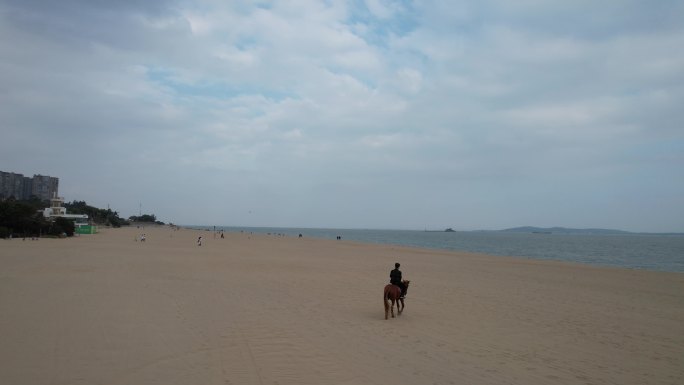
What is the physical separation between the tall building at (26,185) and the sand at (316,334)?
172673 mm

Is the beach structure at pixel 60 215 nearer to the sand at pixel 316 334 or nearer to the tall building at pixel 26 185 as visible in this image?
the sand at pixel 316 334

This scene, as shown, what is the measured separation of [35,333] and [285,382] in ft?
18.0

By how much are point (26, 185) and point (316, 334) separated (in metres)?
200

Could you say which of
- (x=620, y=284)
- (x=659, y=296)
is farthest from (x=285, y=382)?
(x=620, y=284)

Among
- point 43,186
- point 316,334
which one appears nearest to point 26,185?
point 43,186

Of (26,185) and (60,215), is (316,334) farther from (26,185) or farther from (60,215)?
(26,185)

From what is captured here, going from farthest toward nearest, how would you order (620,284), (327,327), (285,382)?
(620,284)
(327,327)
(285,382)

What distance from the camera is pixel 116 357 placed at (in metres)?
7.12

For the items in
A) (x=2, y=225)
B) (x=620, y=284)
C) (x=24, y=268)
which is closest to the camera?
(x=24, y=268)

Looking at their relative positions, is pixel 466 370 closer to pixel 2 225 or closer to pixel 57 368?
pixel 57 368

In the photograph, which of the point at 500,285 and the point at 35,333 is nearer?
the point at 35,333

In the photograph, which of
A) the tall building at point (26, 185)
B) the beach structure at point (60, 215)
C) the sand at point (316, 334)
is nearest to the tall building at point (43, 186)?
the tall building at point (26, 185)

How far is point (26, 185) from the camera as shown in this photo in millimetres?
169000

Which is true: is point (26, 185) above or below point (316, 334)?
above
